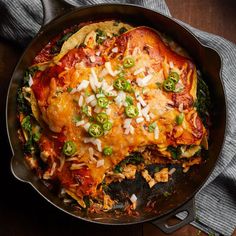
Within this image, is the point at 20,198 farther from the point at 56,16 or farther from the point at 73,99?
the point at 56,16

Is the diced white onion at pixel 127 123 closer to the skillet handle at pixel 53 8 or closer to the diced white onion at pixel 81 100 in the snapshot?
the diced white onion at pixel 81 100

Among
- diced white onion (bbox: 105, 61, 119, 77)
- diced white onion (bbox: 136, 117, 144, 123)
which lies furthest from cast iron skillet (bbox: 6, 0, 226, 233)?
diced white onion (bbox: 136, 117, 144, 123)

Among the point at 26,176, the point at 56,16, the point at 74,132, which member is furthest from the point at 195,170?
the point at 56,16

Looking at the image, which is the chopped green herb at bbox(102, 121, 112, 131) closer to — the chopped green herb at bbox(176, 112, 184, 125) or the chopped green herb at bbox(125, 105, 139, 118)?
the chopped green herb at bbox(125, 105, 139, 118)

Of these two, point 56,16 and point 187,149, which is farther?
point 187,149

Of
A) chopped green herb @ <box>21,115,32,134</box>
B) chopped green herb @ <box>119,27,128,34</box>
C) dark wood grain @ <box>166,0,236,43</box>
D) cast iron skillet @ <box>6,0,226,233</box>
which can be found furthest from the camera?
dark wood grain @ <box>166,0,236,43</box>

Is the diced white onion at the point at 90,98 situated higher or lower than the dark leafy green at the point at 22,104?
higher

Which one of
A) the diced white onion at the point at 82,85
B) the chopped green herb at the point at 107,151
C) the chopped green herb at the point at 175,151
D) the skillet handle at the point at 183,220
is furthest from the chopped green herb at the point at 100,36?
the skillet handle at the point at 183,220
